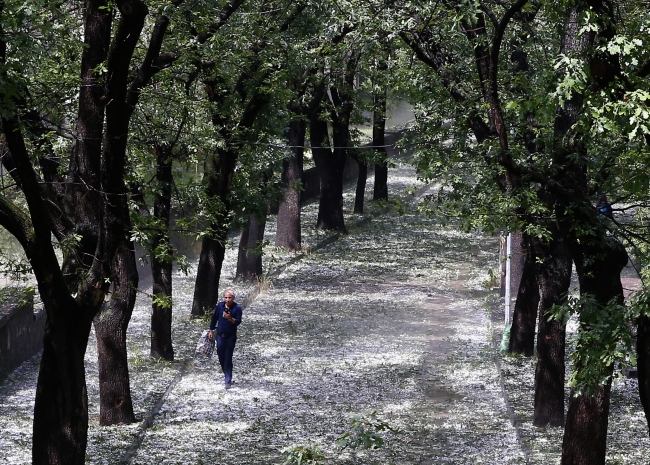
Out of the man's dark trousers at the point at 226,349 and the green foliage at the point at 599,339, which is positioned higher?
the green foliage at the point at 599,339

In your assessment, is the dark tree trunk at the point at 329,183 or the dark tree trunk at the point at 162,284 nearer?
the dark tree trunk at the point at 162,284

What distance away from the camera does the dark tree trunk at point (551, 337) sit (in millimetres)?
13422

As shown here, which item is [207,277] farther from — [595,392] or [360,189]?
[360,189]

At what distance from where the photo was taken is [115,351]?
1387 centimetres

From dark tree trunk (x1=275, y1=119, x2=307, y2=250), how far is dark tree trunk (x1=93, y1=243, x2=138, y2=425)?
45.4ft

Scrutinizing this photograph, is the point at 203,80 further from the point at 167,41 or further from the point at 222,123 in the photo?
the point at 167,41

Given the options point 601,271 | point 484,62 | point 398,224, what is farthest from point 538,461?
point 398,224

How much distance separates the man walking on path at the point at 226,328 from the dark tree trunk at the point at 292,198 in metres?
11.3

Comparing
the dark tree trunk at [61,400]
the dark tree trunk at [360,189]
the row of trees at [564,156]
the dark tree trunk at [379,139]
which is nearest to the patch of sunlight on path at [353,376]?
the row of trees at [564,156]

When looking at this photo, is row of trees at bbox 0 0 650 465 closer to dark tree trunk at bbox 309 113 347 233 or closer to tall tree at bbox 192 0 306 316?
tall tree at bbox 192 0 306 316

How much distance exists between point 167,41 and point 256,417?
5943 millimetres

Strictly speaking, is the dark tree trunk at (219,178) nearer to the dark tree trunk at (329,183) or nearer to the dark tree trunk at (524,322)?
the dark tree trunk at (524,322)

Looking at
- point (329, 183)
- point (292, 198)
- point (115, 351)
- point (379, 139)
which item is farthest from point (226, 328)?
point (379, 139)

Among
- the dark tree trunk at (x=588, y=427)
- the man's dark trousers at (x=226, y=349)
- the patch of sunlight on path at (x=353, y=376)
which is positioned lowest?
the patch of sunlight on path at (x=353, y=376)
